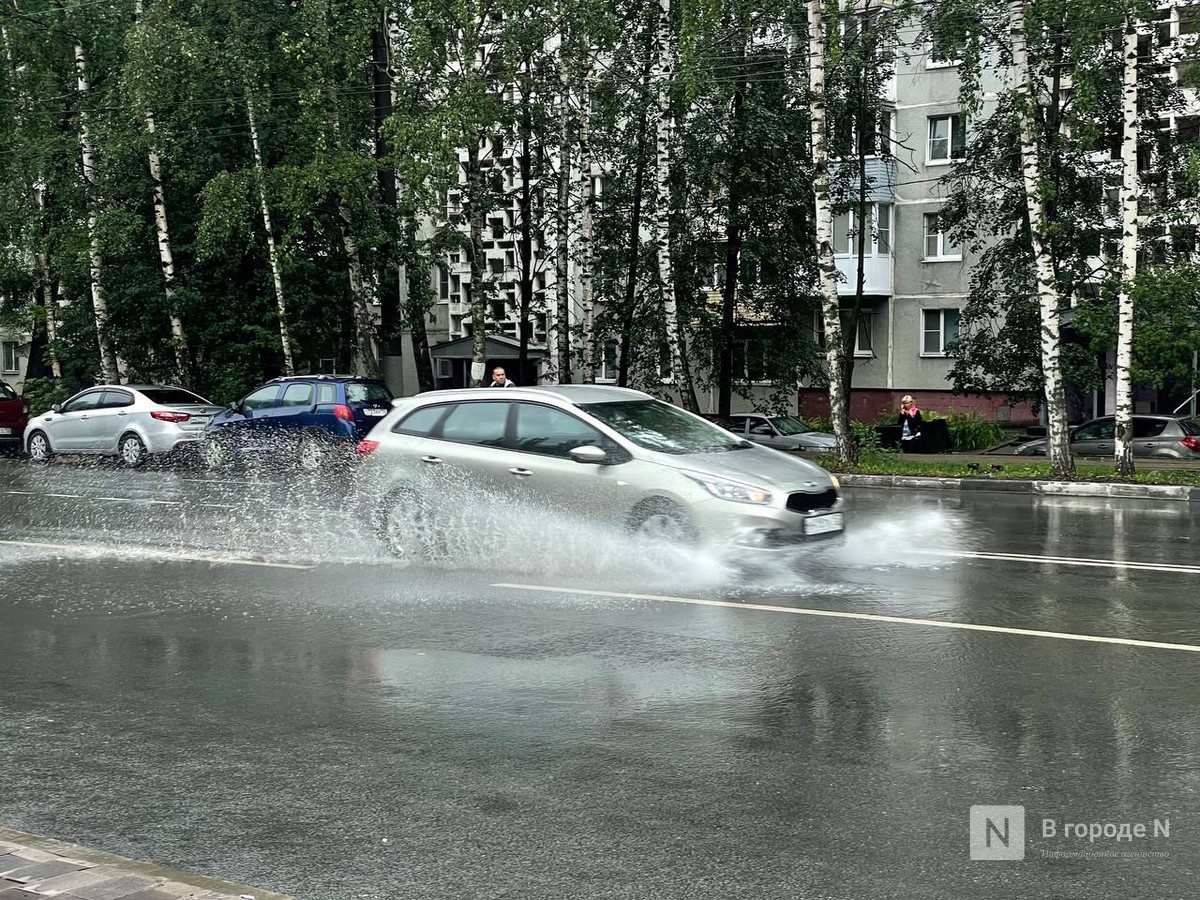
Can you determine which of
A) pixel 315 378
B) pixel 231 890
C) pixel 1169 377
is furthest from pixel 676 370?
pixel 231 890

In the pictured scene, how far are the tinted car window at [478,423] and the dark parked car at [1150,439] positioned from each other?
17.6 meters

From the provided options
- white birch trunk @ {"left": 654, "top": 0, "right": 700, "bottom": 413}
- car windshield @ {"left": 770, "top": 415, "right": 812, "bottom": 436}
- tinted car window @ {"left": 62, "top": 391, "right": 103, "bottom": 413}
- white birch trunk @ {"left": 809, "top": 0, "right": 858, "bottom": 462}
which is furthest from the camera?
car windshield @ {"left": 770, "top": 415, "right": 812, "bottom": 436}

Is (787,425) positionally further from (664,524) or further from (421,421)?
(664,524)

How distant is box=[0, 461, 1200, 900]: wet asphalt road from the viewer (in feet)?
15.0

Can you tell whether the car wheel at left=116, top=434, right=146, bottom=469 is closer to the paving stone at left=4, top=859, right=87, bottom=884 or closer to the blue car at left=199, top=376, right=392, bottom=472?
the blue car at left=199, top=376, right=392, bottom=472

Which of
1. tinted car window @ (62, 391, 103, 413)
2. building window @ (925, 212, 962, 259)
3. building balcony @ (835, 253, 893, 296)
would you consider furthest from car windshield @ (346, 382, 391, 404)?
building window @ (925, 212, 962, 259)

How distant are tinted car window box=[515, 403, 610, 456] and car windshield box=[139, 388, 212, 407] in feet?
50.5

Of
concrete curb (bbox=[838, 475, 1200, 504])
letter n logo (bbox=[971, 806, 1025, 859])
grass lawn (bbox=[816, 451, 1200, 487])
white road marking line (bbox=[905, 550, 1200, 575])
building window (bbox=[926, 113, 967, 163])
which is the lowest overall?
concrete curb (bbox=[838, 475, 1200, 504])

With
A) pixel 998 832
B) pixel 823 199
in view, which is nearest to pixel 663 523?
pixel 998 832

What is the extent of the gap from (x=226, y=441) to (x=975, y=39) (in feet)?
46.7

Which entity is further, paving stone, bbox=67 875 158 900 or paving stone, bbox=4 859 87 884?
paving stone, bbox=4 859 87 884

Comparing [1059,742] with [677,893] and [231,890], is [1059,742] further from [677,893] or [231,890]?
[231,890]

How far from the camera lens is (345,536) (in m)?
13.0

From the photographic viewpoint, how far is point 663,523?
430 inches
